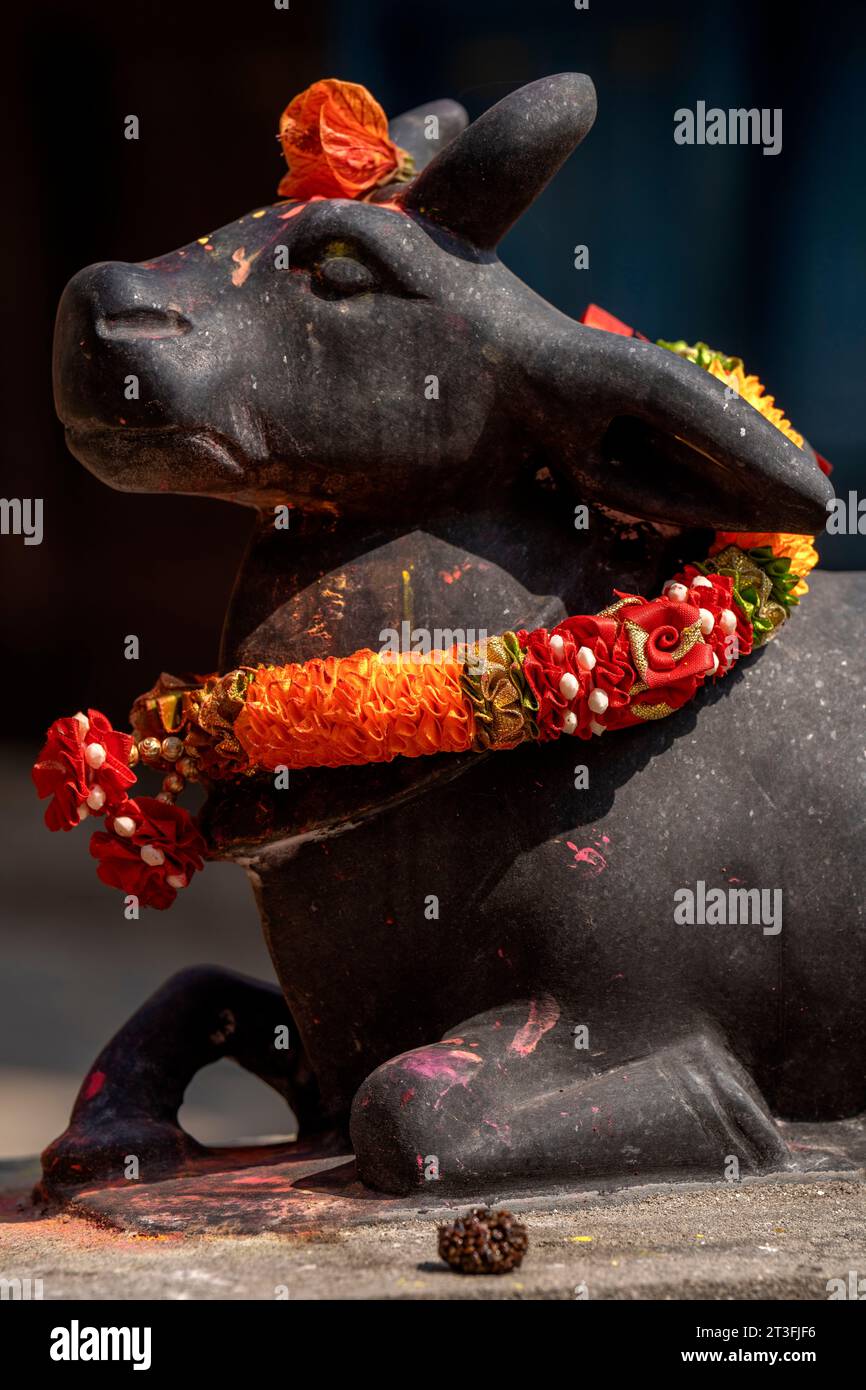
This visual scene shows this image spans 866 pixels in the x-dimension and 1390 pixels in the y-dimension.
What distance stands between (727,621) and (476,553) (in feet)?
1.16

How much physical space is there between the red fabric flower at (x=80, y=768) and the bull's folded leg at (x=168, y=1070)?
449mm

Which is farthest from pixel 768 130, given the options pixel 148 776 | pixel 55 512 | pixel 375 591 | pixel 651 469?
pixel 148 776

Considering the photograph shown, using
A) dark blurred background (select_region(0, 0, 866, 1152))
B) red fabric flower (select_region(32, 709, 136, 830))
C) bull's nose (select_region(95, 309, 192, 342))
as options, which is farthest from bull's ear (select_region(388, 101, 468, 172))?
red fabric flower (select_region(32, 709, 136, 830))

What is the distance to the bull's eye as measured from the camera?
260 centimetres

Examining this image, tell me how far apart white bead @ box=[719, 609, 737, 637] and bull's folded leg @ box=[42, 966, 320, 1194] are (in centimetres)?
94

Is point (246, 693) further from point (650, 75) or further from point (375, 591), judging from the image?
point (650, 75)

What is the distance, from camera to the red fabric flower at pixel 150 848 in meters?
2.67

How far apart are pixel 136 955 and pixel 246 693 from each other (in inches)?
98.5

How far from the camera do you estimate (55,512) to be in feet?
17.2

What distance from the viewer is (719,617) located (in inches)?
102

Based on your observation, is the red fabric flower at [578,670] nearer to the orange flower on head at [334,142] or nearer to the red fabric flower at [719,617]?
the red fabric flower at [719,617]

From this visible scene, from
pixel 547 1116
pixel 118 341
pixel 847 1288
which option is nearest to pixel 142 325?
pixel 118 341

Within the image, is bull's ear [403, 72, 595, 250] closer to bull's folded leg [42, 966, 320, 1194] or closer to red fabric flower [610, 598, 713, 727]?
red fabric flower [610, 598, 713, 727]

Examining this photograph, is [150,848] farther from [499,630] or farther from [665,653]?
[665,653]
